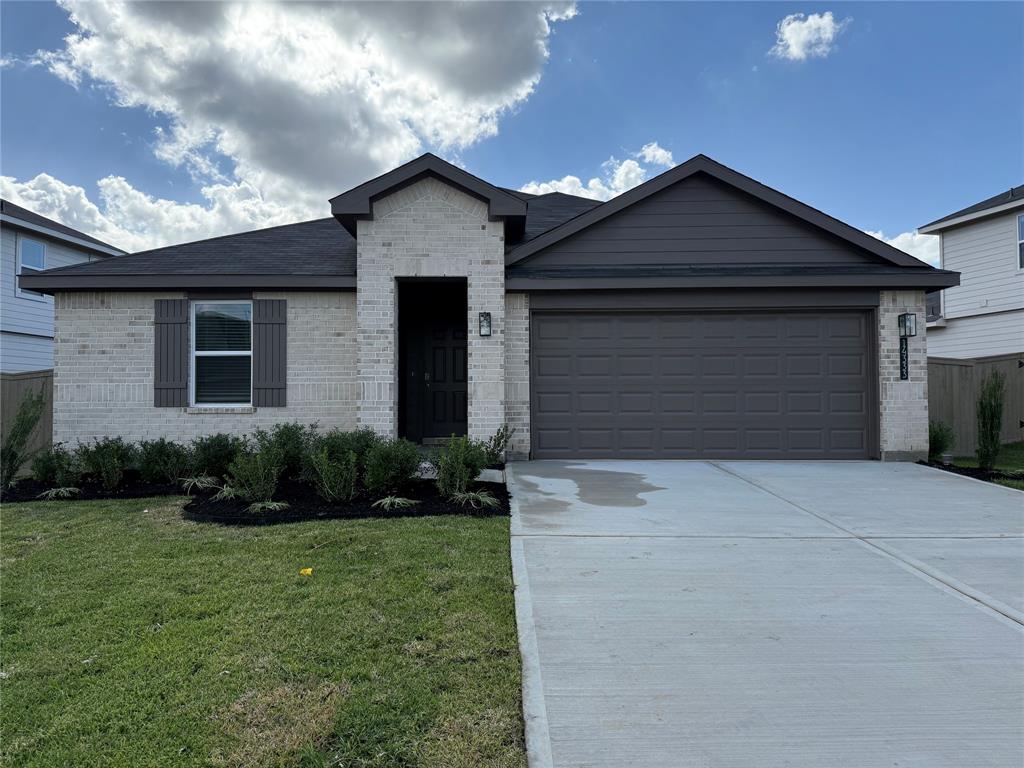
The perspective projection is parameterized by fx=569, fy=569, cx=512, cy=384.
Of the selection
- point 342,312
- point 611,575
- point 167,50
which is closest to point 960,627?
point 611,575

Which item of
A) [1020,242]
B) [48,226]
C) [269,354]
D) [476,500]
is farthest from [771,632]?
[48,226]

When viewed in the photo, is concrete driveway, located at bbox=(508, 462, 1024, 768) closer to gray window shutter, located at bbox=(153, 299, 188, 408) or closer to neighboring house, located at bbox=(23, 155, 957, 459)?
neighboring house, located at bbox=(23, 155, 957, 459)

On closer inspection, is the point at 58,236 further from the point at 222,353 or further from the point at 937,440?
the point at 937,440

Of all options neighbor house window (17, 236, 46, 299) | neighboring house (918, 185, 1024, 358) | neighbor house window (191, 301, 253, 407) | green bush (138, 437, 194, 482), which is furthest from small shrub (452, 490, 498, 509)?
neighboring house (918, 185, 1024, 358)

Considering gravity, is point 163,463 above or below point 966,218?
below

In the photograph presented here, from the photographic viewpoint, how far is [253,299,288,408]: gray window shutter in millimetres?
9148

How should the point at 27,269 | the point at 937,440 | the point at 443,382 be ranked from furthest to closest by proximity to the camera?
the point at 27,269 < the point at 443,382 < the point at 937,440

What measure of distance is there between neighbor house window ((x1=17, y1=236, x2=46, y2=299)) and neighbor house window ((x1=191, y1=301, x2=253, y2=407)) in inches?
420

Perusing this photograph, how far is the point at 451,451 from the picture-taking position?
6594mm

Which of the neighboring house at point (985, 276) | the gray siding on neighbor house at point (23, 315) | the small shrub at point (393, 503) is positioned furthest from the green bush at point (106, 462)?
the neighboring house at point (985, 276)

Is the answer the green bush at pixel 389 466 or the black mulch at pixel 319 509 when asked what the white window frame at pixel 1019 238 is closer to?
the black mulch at pixel 319 509

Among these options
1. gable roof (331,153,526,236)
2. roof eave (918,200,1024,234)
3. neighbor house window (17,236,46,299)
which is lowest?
gable roof (331,153,526,236)

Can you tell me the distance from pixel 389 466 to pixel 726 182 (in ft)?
23.7

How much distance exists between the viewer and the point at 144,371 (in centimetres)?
915
